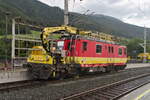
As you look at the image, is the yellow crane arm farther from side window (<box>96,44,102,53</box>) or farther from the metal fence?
side window (<box>96,44,102,53</box>)

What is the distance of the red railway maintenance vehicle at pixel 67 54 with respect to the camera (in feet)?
45.1

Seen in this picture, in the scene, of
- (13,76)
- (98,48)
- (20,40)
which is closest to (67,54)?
(20,40)

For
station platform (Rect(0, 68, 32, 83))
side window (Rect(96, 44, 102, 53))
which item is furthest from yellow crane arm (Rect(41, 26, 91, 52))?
side window (Rect(96, 44, 102, 53))

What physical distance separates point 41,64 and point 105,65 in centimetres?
767

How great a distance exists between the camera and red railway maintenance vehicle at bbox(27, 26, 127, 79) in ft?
45.1

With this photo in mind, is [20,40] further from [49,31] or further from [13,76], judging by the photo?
[13,76]

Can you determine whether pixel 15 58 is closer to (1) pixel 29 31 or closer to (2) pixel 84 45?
(1) pixel 29 31

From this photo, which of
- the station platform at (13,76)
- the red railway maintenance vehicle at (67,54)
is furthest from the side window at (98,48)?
the station platform at (13,76)

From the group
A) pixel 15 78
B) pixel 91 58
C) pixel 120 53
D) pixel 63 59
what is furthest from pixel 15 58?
pixel 120 53

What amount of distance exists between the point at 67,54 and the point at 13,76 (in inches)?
164

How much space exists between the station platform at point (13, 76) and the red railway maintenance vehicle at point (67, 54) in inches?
22.6

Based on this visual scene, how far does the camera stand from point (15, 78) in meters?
13.0

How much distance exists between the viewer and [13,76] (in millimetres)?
12805

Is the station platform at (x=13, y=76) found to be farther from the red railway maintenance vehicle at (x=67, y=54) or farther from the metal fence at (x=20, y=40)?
the metal fence at (x=20, y=40)
